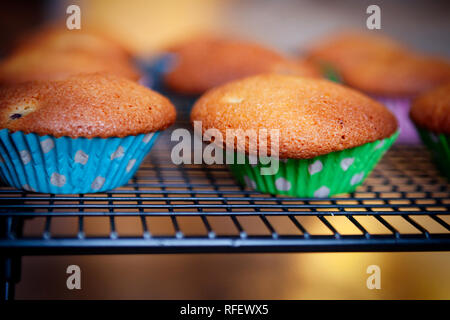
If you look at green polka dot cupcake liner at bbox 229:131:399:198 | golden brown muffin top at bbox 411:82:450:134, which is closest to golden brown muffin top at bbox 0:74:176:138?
green polka dot cupcake liner at bbox 229:131:399:198

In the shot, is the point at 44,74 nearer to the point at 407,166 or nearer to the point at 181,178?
the point at 181,178

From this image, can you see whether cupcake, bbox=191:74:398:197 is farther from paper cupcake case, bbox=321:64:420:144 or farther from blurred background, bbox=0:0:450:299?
blurred background, bbox=0:0:450:299

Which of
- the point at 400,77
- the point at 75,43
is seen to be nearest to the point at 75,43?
the point at 75,43

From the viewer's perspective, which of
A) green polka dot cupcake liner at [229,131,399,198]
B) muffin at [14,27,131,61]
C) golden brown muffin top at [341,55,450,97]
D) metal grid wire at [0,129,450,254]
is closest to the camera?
metal grid wire at [0,129,450,254]

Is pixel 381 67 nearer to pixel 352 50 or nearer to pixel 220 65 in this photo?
pixel 352 50

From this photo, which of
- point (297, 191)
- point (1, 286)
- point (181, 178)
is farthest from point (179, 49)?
point (1, 286)
